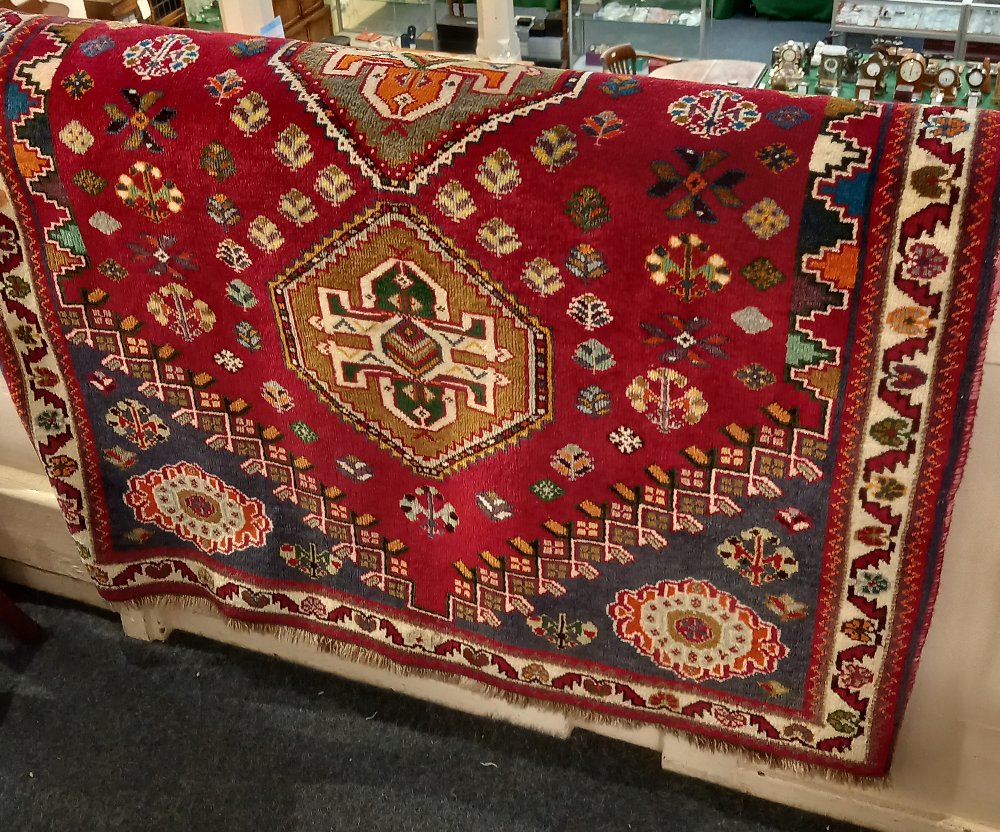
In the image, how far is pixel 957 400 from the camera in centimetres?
122

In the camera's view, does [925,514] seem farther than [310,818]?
No

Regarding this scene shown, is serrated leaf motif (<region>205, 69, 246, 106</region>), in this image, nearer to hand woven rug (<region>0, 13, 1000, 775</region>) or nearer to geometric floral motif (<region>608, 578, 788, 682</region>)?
hand woven rug (<region>0, 13, 1000, 775</region>)

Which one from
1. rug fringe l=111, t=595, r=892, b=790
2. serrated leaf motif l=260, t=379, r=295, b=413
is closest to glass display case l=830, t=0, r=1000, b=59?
rug fringe l=111, t=595, r=892, b=790

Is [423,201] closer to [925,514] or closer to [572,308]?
[572,308]

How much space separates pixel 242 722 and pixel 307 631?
0.36m

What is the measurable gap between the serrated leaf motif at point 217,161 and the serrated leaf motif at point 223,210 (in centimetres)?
3

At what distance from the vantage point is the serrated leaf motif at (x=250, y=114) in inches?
54.7

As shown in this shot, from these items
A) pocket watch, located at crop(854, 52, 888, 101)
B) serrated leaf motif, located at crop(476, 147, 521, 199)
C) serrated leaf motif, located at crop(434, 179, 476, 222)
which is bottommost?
pocket watch, located at crop(854, 52, 888, 101)

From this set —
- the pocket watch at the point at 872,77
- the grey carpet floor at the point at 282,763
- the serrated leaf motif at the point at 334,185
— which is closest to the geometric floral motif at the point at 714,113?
the serrated leaf motif at the point at 334,185

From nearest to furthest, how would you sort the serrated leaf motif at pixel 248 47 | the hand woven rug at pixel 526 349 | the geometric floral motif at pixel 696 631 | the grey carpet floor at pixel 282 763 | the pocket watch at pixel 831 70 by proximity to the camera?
the hand woven rug at pixel 526 349, the serrated leaf motif at pixel 248 47, the geometric floral motif at pixel 696 631, the grey carpet floor at pixel 282 763, the pocket watch at pixel 831 70

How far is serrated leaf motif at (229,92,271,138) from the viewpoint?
54.7 inches

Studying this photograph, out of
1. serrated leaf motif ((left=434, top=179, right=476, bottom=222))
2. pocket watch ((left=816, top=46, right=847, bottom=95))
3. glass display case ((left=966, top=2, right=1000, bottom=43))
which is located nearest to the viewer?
serrated leaf motif ((left=434, top=179, right=476, bottom=222))

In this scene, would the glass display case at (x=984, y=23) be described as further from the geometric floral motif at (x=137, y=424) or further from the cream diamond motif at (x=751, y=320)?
the geometric floral motif at (x=137, y=424)

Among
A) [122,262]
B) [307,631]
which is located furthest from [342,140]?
[307,631]
